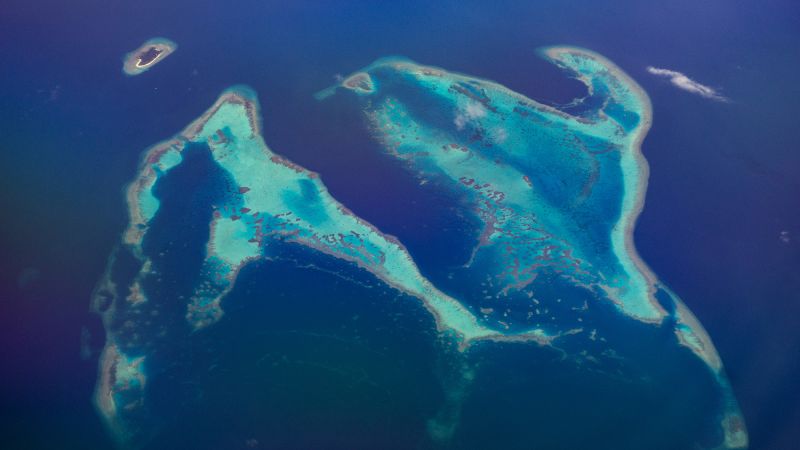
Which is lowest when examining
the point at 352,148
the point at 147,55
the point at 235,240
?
the point at 235,240

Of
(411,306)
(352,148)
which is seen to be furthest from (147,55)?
(411,306)

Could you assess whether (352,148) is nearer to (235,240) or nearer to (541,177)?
(235,240)

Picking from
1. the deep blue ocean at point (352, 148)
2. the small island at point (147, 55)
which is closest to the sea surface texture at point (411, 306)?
the deep blue ocean at point (352, 148)

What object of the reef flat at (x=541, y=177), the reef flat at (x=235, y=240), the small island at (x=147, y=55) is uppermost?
the reef flat at (x=541, y=177)

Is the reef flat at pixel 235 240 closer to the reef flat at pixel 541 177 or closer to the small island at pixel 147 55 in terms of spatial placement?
the reef flat at pixel 541 177

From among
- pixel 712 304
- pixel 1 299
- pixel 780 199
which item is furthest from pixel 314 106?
pixel 780 199

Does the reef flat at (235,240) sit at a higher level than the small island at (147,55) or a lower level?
lower

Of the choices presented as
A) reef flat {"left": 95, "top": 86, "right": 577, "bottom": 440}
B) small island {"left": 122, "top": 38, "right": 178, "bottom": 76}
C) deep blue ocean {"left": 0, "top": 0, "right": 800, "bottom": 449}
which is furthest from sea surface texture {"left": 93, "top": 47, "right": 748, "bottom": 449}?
small island {"left": 122, "top": 38, "right": 178, "bottom": 76}
